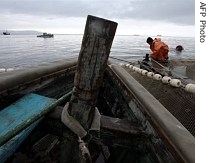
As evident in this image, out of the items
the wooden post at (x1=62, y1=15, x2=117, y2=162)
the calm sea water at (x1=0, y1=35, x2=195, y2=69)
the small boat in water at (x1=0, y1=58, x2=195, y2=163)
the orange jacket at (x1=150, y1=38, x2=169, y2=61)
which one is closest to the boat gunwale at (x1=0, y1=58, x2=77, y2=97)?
the small boat in water at (x1=0, y1=58, x2=195, y2=163)

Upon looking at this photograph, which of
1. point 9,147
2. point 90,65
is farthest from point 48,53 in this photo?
point 90,65

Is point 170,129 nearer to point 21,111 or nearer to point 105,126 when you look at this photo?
point 105,126

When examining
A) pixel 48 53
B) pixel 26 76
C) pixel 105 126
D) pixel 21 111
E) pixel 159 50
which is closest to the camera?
pixel 105 126

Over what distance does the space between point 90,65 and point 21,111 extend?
5.14 feet

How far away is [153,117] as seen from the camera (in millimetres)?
2432

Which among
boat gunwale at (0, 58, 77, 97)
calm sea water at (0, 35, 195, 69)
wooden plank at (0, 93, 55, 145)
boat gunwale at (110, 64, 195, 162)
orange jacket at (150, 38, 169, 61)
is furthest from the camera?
calm sea water at (0, 35, 195, 69)

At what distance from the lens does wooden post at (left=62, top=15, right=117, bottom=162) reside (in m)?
1.95

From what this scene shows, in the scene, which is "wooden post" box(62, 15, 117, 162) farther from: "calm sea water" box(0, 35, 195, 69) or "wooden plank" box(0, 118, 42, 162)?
"calm sea water" box(0, 35, 195, 69)

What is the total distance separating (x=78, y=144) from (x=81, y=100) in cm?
55

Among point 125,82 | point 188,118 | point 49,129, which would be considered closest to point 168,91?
point 188,118

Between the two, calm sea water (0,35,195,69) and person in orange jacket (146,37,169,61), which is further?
calm sea water (0,35,195,69)

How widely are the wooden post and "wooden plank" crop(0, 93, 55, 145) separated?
72cm

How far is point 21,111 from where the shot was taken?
10.1 ft

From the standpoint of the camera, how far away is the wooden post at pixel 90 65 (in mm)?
1949
